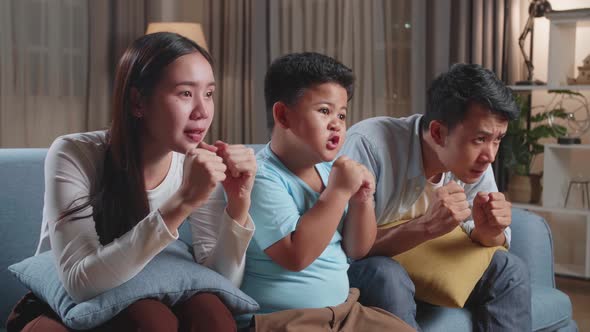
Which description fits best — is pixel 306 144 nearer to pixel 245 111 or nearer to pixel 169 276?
pixel 169 276

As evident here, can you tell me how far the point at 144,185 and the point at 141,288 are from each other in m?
0.19

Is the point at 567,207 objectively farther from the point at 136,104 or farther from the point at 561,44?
the point at 136,104

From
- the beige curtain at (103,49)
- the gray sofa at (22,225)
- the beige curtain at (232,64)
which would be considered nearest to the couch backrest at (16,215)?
the gray sofa at (22,225)

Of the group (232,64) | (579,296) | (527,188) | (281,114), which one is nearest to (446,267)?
(281,114)

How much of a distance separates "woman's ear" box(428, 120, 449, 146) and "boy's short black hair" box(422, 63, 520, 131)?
12 mm

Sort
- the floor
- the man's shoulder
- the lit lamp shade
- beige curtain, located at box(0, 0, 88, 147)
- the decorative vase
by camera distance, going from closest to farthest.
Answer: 1. the man's shoulder
2. the floor
3. beige curtain, located at box(0, 0, 88, 147)
4. the decorative vase
5. the lit lamp shade

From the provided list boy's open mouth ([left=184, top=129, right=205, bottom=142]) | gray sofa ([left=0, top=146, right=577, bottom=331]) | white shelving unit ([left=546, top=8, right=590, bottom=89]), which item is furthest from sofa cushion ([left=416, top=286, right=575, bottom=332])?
white shelving unit ([left=546, top=8, right=590, bottom=89])

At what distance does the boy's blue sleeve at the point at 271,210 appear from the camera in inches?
56.9

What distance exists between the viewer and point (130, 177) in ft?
4.34

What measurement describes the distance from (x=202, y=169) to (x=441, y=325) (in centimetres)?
88

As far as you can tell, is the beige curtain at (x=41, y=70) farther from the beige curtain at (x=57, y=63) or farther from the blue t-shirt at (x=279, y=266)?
the blue t-shirt at (x=279, y=266)

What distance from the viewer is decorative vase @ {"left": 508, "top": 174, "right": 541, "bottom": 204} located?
13.5 feet

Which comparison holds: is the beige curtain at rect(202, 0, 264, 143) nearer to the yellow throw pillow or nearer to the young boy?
the yellow throw pillow

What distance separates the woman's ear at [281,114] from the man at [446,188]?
1.20 feet
